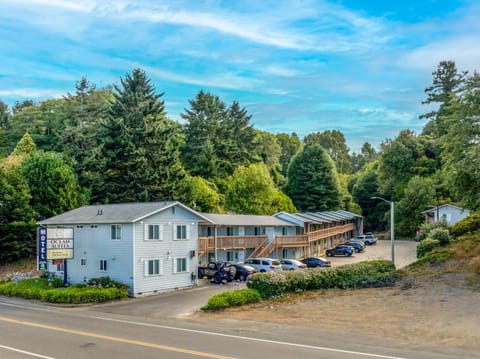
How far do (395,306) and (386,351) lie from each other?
10.2 metres

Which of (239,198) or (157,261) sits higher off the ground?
(239,198)

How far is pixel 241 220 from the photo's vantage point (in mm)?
Result: 50906

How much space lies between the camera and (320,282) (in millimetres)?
31797

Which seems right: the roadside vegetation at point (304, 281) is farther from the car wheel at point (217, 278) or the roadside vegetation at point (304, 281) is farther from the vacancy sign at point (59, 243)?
the vacancy sign at point (59, 243)

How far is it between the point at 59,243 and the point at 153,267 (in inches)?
267

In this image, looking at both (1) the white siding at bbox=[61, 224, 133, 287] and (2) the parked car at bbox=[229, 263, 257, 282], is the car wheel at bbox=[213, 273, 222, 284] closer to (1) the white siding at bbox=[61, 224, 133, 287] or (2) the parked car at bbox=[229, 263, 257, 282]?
(2) the parked car at bbox=[229, 263, 257, 282]

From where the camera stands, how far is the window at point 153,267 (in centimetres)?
3453

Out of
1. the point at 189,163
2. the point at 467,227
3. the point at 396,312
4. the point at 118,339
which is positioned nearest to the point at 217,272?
the point at 396,312

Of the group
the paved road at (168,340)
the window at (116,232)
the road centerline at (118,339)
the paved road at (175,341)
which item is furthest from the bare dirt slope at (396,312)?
the window at (116,232)

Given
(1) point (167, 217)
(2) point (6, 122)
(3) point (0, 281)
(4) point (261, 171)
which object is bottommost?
(3) point (0, 281)

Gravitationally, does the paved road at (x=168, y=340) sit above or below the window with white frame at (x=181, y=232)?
below

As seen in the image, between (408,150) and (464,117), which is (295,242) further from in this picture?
(408,150)

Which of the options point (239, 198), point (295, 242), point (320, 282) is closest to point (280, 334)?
point (320, 282)

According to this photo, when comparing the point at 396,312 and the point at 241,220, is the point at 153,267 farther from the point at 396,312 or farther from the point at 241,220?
the point at 396,312
